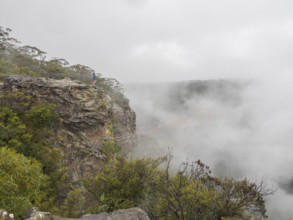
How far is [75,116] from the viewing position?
99.8ft

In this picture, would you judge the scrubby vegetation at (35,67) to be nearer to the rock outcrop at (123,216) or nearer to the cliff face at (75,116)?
the cliff face at (75,116)

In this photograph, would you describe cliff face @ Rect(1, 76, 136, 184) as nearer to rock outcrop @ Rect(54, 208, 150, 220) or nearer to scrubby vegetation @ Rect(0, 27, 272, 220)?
scrubby vegetation @ Rect(0, 27, 272, 220)

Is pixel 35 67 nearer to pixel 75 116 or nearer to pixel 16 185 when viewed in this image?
pixel 75 116

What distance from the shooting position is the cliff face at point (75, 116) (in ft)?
92.7

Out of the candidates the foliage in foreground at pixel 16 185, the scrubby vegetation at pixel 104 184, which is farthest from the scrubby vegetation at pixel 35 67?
the foliage in foreground at pixel 16 185

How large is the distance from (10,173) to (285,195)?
260150mm

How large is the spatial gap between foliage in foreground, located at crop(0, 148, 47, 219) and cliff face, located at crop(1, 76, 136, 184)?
17990 mm

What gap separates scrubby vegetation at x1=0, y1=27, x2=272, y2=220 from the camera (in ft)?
35.1

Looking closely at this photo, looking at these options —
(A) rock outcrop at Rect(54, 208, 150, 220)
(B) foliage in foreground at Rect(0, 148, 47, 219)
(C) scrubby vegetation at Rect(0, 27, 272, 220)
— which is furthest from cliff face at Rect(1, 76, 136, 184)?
(A) rock outcrop at Rect(54, 208, 150, 220)

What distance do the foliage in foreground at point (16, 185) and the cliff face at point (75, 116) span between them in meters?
18.0

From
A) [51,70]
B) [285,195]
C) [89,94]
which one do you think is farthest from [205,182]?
[285,195]

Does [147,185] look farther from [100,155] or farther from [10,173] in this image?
[100,155]

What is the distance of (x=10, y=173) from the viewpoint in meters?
10.1

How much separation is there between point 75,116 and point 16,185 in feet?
72.1
